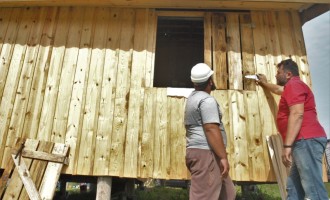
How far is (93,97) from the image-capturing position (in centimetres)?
512

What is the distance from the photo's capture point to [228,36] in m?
5.40

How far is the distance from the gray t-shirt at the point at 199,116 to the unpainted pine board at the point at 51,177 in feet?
8.27

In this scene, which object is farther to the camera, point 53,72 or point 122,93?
point 53,72

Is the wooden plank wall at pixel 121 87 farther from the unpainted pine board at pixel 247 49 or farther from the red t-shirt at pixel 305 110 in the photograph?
the red t-shirt at pixel 305 110

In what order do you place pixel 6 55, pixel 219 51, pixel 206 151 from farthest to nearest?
pixel 6 55
pixel 219 51
pixel 206 151

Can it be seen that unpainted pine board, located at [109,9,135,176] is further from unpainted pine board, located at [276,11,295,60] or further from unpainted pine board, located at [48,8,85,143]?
unpainted pine board, located at [276,11,295,60]

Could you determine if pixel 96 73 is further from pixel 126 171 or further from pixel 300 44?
pixel 300 44

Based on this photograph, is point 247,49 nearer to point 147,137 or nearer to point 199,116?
point 147,137

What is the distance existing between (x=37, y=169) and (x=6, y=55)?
2.35 m

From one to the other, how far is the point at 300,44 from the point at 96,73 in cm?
375

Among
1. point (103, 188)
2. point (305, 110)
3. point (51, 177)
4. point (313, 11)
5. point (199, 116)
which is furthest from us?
point (313, 11)

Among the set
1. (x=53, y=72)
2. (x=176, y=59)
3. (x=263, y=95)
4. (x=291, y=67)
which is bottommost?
(x=263, y=95)

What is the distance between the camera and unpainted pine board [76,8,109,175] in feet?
15.9

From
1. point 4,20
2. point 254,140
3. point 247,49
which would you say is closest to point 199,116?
point 254,140
